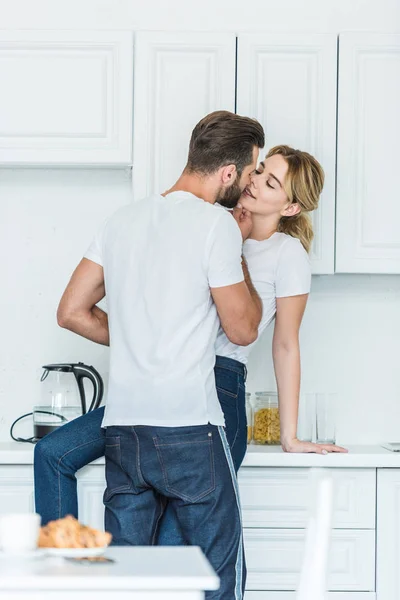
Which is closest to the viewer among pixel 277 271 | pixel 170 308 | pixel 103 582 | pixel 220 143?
pixel 103 582

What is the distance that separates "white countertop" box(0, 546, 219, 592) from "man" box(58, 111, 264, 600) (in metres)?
0.84

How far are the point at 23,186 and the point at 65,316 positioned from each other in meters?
1.05

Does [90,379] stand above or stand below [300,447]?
above

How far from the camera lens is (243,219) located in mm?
2697

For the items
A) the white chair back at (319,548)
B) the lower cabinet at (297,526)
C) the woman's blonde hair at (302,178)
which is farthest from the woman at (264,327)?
the white chair back at (319,548)

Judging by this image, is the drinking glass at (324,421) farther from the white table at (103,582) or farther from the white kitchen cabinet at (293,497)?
the white table at (103,582)

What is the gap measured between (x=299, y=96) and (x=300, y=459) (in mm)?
1196

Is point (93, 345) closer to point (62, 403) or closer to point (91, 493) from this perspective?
point (62, 403)

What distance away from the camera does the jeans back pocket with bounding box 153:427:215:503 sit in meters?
2.08

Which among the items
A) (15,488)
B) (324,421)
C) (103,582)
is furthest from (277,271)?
(103,582)

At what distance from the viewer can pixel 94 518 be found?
2693 millimetres

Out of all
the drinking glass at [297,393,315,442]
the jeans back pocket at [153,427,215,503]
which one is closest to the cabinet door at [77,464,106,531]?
the jeans back pocket at [153,427,215,503]

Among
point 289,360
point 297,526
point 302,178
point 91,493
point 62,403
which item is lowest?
point 297,526

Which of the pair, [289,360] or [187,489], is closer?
[187,489]
